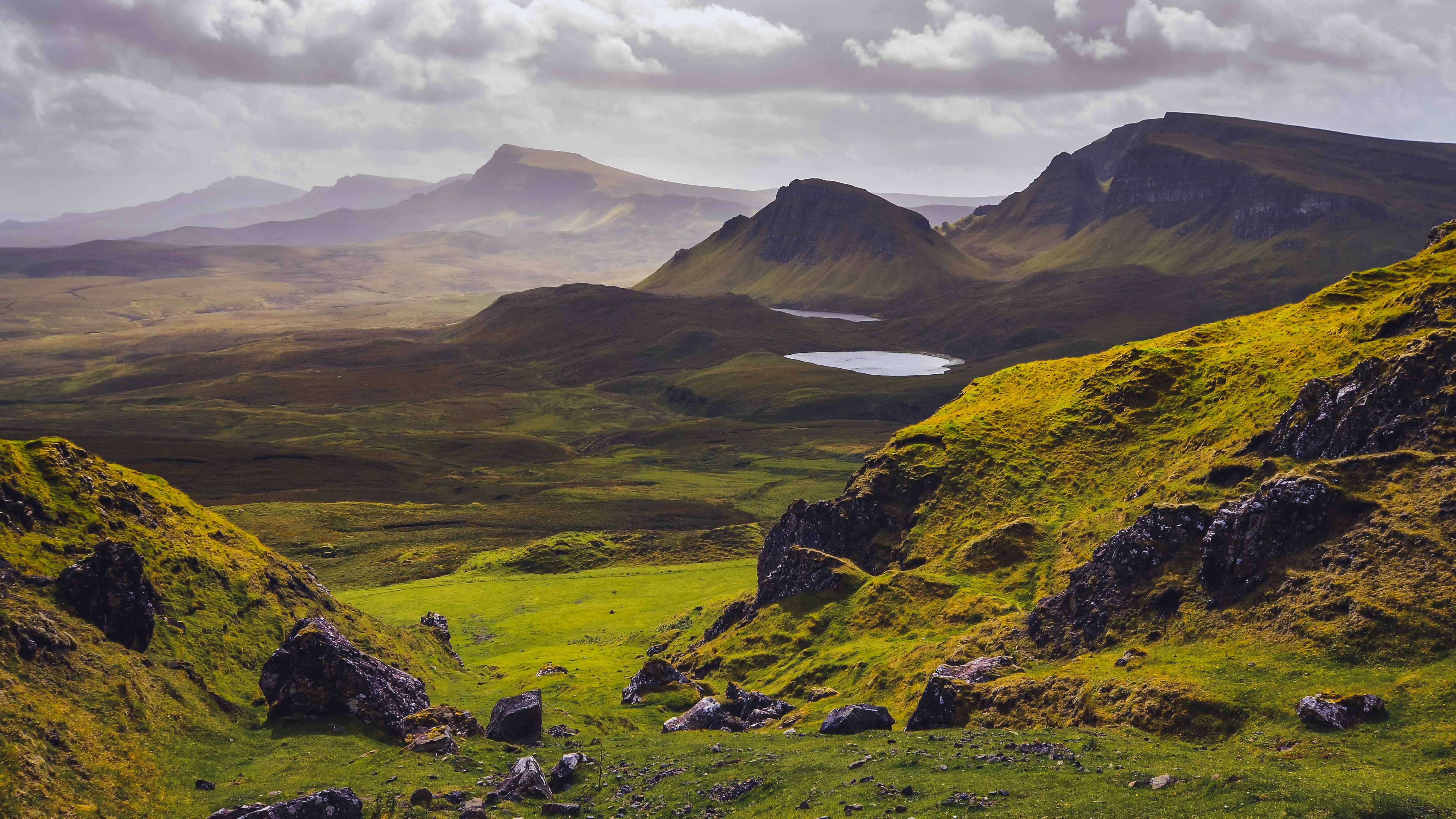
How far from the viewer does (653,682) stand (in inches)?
2135

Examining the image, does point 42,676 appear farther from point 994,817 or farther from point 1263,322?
point 1263,322

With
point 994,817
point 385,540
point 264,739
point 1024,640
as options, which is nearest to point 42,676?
point 264,739

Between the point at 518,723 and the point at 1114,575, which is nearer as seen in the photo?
the point at 518,723

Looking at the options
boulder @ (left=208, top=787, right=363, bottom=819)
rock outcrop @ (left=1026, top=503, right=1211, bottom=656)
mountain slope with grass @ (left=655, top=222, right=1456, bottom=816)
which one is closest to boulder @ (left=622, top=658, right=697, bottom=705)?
mountain slope with grass @ (left=655, top=222, right=1456, bottom=816)

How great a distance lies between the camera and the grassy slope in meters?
31.3

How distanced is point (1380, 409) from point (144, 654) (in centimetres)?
5898

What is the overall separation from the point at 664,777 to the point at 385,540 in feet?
414

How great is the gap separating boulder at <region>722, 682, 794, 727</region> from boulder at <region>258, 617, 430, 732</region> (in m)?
16.8

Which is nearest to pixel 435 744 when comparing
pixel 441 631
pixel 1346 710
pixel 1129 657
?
pixel 1129 657

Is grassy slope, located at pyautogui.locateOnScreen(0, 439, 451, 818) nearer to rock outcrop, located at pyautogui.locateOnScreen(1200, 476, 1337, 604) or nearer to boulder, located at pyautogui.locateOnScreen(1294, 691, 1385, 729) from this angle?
boulder, located at pyautogui.locateOnScreen(1294, 691, 1385, 729)

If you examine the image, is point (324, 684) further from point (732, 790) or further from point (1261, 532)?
point (1261, 532)

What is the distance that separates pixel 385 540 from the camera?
150m

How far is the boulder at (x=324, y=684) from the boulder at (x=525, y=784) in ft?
32.4

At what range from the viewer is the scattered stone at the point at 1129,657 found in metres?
37.7
